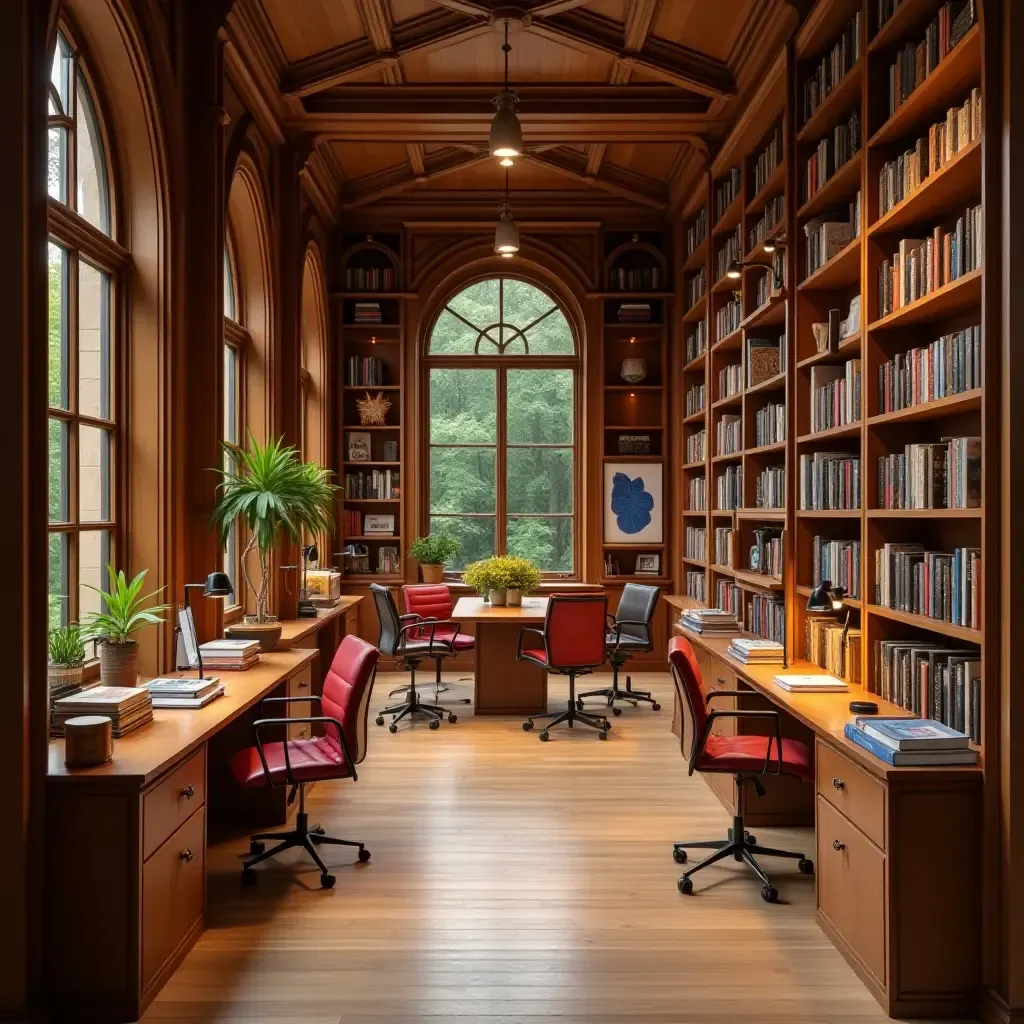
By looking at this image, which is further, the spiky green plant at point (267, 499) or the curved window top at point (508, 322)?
the curved window top at point (508, 322)

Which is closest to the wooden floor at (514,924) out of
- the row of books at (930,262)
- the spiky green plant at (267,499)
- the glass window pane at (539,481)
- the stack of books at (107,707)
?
the stack of books at (107,707)

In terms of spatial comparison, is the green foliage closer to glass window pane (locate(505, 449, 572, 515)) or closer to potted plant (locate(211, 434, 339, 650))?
potted plant (locate(211, 434, 339, 650))

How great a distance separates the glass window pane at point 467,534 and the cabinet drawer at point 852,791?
6234mm

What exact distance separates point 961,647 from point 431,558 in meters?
5.97

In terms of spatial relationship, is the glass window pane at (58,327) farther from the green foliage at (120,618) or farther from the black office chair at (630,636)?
the black office chair at (630,636)

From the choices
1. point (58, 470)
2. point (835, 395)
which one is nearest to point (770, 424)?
point (835, 395)

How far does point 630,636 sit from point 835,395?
3.65 metres

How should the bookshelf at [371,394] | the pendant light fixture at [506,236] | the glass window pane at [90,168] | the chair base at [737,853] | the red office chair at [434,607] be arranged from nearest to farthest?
the chair base at [737,853], the glass window pane at [90,168], the pendant light fixture at [506,236], the red office chair at [434,607], the bookshelf at [371,394]

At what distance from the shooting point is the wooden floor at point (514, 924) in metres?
3.12

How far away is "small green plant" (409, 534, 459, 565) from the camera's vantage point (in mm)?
9250

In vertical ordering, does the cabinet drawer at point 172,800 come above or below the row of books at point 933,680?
below

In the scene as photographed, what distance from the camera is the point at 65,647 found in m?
3.72
